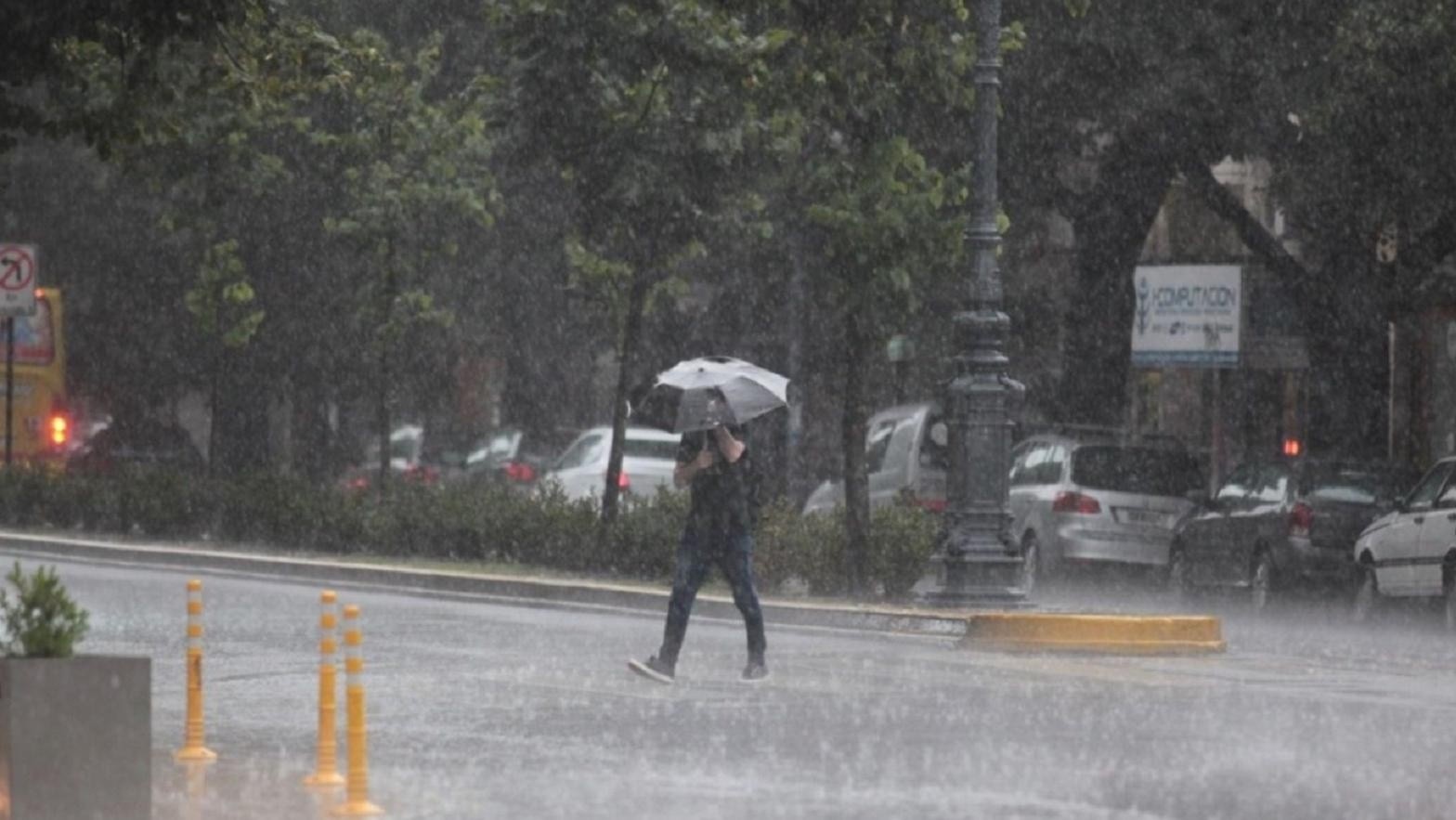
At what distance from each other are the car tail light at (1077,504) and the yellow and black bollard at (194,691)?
18.4 metres

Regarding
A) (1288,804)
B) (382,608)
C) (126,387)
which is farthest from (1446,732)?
(126,387)

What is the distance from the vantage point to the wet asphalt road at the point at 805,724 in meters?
12.9

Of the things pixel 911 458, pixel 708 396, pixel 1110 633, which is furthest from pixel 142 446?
pixel 708 396

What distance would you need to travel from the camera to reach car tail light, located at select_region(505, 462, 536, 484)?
48906 mm

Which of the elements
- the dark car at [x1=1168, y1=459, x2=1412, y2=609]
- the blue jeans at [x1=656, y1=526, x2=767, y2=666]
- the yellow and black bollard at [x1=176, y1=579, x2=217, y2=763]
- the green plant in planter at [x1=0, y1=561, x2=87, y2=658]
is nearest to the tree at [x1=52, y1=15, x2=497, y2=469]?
the dark car at [x1=1168, y1=459, x2=1412, y2=609]

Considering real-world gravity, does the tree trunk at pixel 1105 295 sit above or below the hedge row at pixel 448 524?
above

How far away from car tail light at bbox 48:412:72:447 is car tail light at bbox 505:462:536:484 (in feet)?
24.5

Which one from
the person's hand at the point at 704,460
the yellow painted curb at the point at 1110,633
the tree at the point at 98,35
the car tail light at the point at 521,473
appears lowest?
the yellow painted curb at the point at 1110,633

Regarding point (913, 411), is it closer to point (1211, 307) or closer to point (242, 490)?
point (1211, 307)

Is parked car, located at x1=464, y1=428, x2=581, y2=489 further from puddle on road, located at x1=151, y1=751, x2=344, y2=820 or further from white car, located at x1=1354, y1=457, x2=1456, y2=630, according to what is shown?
puddle on road, located at x1=151, y1=751, x2=344, y2=820

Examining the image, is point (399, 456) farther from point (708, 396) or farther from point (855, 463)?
point (708, 396)

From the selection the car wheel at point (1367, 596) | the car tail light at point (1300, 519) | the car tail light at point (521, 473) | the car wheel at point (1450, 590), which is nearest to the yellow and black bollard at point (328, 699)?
the car wheel at point (1450, 590)

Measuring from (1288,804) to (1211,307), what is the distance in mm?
21641

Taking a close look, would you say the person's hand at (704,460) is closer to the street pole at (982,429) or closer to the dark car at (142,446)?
the street pole at (982,429)
